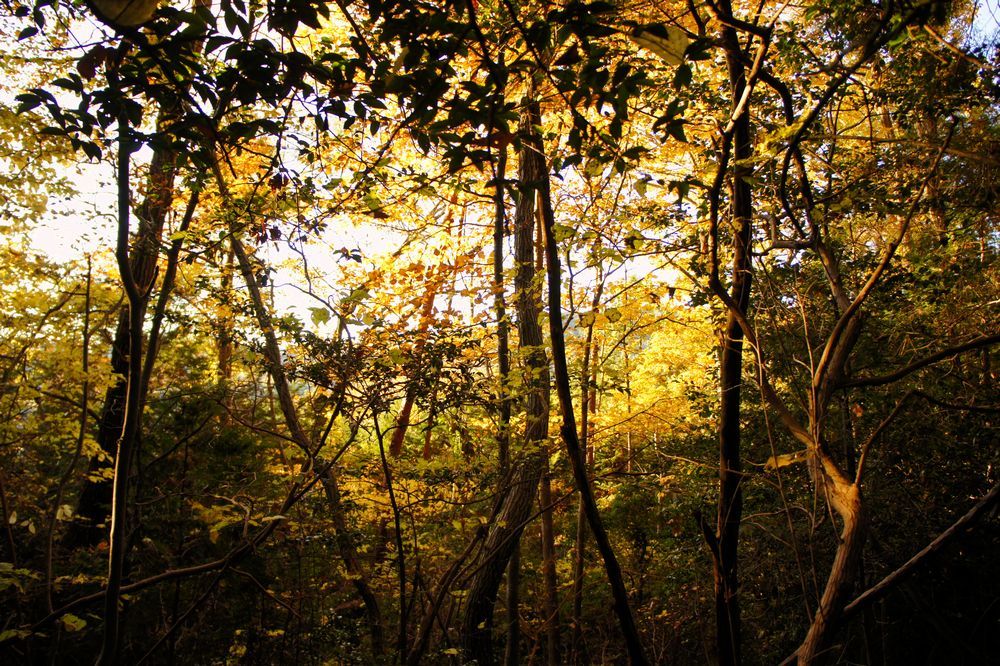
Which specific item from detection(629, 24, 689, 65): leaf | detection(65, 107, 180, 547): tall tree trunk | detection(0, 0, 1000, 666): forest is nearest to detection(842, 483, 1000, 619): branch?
detection(0, 0, 1000, 666): forest

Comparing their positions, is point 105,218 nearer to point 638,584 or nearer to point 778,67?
point 778,67

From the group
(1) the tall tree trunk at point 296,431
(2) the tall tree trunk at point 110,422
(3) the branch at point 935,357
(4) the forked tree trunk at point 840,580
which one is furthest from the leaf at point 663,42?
(2) the tall tree trunk at point 110,422

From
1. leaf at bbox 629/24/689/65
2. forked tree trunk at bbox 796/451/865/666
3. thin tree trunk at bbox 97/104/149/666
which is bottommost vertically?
forked tree trunk at bbox 796/451/865/666

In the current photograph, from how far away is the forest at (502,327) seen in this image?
182cm

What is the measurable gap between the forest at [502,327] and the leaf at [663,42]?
1 cm

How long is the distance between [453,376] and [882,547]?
13.7 feet

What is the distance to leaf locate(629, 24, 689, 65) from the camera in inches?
60.9

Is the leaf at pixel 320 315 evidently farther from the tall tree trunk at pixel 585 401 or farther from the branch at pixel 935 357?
the branch at pixel 935 357

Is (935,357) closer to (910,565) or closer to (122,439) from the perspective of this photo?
(910,565)

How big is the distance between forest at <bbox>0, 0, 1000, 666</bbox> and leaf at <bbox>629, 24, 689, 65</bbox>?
0.04ft

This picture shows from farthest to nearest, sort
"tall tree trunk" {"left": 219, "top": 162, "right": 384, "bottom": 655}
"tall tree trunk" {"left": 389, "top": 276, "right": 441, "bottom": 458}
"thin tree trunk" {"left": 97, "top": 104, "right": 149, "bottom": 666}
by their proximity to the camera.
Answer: "tall tree trunk" {"left": 219, "top": 162, "right": 384, "bottom": 655}, "tall tree trunk" {"left": 389, "top": 276, "right": 441, "bottom": 458}, "thin tree trunk" {"left": 97, "top": 104, "right": 149, "bottom": 666}

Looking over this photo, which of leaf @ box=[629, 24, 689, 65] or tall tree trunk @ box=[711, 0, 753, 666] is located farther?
tall tree trunk @ box=[711, 0, 753, 666]

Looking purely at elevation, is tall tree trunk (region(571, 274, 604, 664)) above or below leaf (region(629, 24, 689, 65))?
below

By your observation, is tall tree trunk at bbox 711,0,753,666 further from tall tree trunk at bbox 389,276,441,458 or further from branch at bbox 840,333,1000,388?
tall tree trunk at bbox 389,276,441,458
